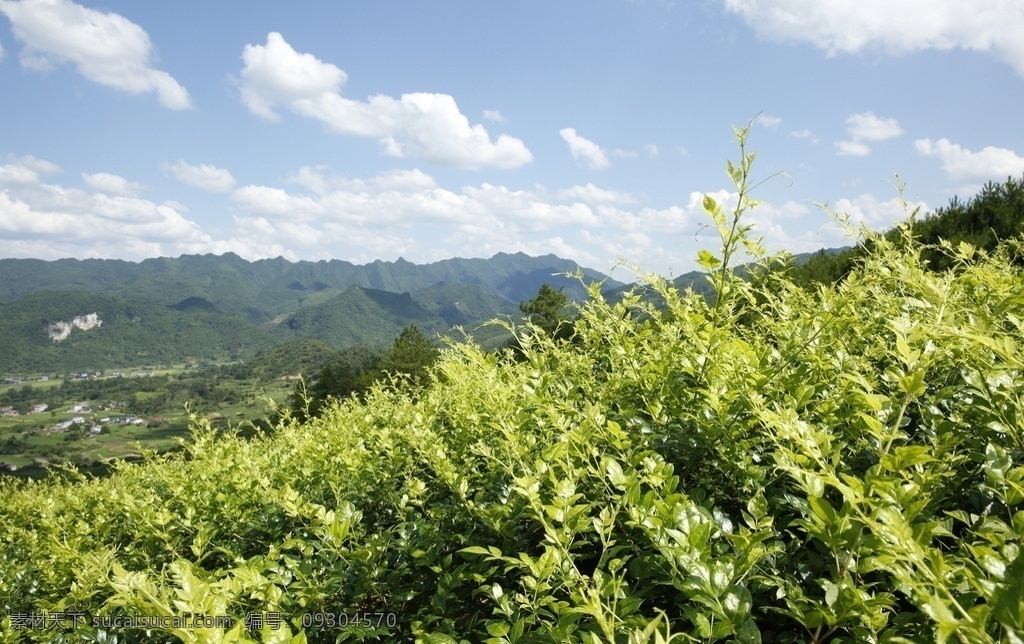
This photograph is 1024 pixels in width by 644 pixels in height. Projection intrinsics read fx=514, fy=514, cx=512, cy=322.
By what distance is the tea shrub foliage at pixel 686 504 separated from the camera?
1.26 meters

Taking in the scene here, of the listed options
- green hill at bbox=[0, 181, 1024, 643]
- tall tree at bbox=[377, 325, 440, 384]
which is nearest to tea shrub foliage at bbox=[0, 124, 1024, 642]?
green hill at bbox=[0, 181, 1024, 643]

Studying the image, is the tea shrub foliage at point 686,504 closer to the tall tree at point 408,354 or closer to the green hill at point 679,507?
the green hill at point 679,507

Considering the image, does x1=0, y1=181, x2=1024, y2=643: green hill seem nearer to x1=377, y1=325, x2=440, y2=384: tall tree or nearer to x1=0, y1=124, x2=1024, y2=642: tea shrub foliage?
x1=0, y1=124, x2=1024, y2=642: tea shrub foliage

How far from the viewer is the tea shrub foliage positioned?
126cm

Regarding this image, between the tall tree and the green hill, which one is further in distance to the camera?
the tall tree

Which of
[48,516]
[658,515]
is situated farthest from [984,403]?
[48,516]

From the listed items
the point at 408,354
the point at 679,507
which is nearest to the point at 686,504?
the point at 679,507

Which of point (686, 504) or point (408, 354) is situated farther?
point (408, 354)

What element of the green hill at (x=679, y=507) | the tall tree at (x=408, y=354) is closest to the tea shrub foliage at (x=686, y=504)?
the green hill at (x=679, y=507)

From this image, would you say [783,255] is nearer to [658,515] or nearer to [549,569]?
[658,515]

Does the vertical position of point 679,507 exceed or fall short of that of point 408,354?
it exceeds it

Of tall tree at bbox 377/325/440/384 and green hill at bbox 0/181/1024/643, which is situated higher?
green hill at bbox 0/181/1024/643

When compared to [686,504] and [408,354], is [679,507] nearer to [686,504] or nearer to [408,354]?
[686,504]

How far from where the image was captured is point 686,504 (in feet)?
5.38
